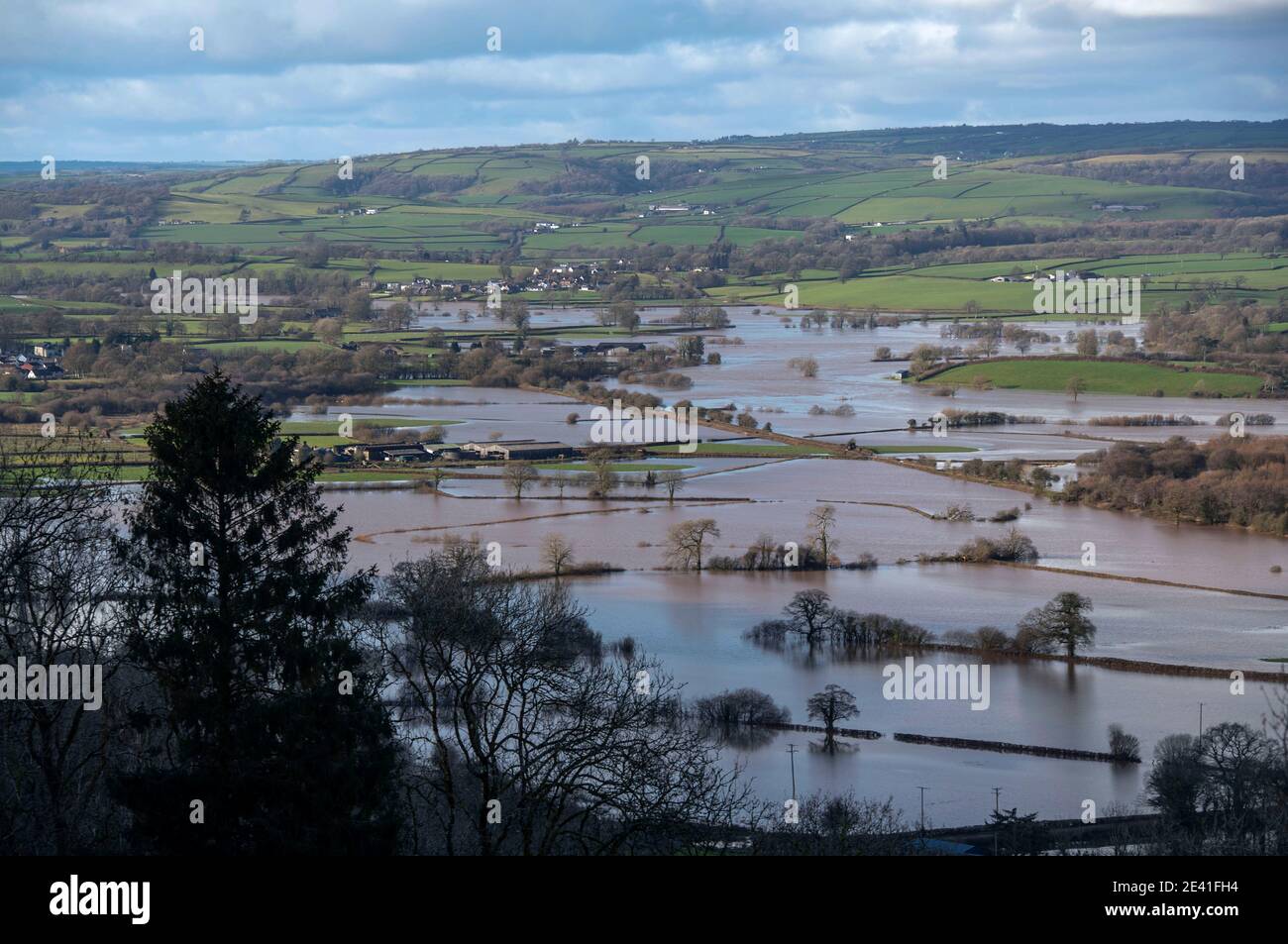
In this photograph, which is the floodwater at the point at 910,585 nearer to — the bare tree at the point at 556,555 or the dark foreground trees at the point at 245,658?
the bare tree at the point at 556,555

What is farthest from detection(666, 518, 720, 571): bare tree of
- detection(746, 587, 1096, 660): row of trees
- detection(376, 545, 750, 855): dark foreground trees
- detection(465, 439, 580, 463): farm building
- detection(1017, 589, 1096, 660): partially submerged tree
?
detection(376, 545, 750, 855): dark foreground trees

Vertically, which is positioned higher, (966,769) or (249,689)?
(249,689)

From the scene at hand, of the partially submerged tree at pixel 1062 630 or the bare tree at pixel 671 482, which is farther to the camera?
the bare tree at pixel 671 482

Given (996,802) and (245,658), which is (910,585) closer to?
(996,802)

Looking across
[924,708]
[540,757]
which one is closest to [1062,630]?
[924,708]

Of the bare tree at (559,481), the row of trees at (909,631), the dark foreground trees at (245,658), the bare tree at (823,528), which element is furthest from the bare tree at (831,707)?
the bare tree at (559,481)
